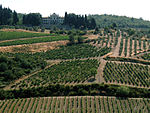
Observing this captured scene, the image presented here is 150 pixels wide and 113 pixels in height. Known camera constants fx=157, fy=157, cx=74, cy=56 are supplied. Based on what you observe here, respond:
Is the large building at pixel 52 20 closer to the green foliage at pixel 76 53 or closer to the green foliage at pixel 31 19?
the green foliage at pixel 31 19

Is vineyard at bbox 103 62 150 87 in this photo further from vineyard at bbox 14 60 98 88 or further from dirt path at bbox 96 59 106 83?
vineyard at bbox 14 60 98 88

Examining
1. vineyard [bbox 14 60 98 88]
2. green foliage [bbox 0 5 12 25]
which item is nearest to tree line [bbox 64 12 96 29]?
green foliage [bbox 0 5 12 25]

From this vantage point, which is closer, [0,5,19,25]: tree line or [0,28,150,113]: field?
[0,28,150,113]: field

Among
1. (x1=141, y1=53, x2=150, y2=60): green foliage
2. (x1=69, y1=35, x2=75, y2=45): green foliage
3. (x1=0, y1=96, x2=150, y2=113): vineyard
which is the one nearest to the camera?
(x1=0, y1=96, x2=150, y2=113): vineyard

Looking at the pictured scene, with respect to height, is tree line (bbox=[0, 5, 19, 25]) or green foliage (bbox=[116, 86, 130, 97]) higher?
tree line (bbox=[0, 5, 19, 25])

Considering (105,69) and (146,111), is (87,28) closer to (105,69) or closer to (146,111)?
(105,69)

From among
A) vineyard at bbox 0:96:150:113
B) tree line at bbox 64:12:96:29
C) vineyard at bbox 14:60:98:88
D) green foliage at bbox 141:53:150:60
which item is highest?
tree line at bbox 64:12:96:29

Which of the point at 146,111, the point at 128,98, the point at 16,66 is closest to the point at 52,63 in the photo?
the point at 16,66

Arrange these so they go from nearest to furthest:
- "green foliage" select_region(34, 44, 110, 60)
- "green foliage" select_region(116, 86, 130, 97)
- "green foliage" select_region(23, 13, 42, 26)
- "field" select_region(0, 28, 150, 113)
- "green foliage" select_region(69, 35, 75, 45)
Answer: "field" select_region(0, 28, 150, 113) < "green foliage" select_region(116, 86, 130, 97) < "green foliage" select_region(34, 44, 110, 60) < "green foliage" select_region(69, 35, 75, 45) < "green foliage" select_region(23, 13, 42, 26)
